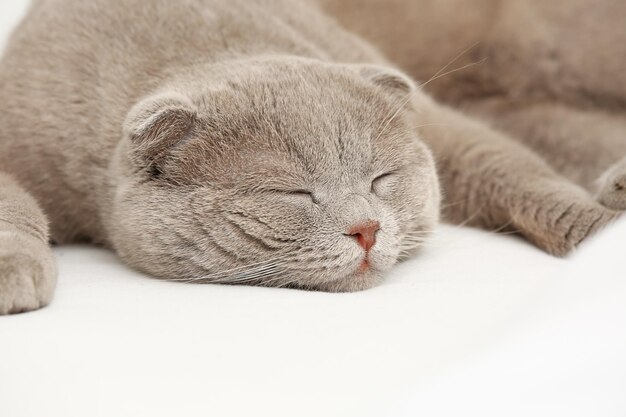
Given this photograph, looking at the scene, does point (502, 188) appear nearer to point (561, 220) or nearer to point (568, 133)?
point (561, 220)

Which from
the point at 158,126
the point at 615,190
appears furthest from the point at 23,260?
the point at 615,190

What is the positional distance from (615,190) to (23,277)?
4.08 ft

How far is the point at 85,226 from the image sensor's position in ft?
6.26

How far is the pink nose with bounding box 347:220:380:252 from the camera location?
5.01ft

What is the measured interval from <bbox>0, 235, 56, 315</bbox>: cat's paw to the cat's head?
218 millimetres

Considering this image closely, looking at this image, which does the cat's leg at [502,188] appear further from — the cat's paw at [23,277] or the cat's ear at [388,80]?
the cat's paw at [23,277]

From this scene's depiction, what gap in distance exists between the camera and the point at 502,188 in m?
2.02

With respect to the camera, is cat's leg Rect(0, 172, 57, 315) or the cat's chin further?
the cat's chin

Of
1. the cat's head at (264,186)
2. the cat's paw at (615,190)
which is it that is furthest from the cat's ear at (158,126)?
the cat's paw at (615,190)

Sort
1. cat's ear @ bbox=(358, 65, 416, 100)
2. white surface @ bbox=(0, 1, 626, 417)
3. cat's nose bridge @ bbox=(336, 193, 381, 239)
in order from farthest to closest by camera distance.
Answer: cat's ear @ bbox=(358, 65, 416, 100) → cat's nose bridge @ bbox=(336, 193, 381, 239) → white surface @ bbox=(0, 1, 626, 417)

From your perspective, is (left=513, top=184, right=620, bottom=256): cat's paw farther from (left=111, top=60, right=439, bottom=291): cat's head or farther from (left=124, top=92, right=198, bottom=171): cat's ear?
(left=124, top=92, right=198, bottom=171): cat's ear

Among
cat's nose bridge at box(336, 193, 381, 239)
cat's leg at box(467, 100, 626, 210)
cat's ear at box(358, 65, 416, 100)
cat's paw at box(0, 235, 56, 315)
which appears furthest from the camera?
cat's leg at box(467, 100, 626, 210)

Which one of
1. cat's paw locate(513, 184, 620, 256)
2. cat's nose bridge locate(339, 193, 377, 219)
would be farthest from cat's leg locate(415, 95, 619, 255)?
cat's nose bridge locate(339, 193, 377, 219)

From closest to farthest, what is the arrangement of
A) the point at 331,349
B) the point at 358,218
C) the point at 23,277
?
the point at 331,349 → the point at 23,277 → the point at 358,218
